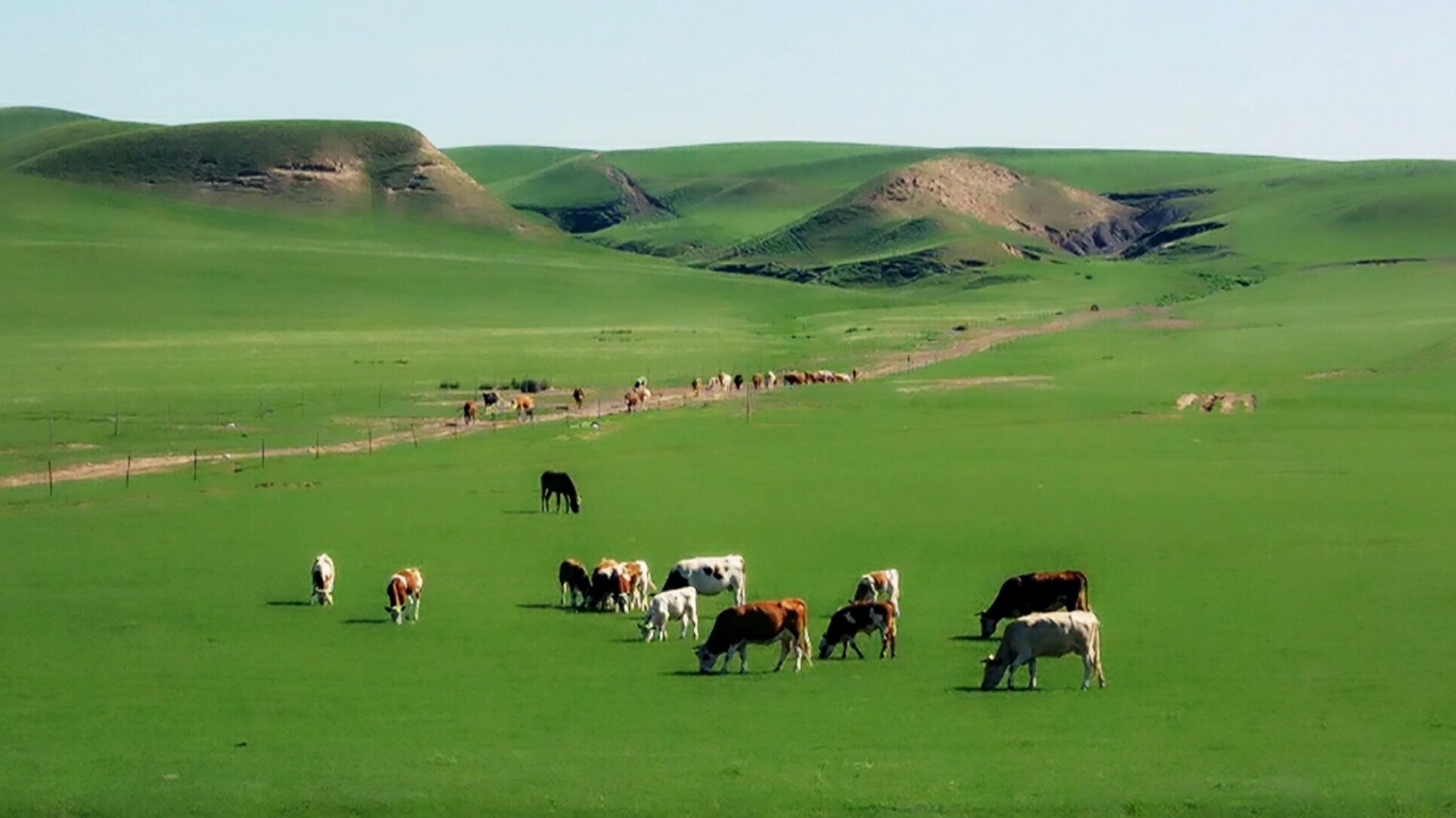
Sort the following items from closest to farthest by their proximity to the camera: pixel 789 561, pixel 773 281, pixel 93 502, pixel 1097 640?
1. pixel 1097 640
2. pixel 789 561
3. pixel 93 502
4. pixel 773 281

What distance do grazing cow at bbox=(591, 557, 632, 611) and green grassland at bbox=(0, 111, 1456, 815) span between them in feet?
2.57

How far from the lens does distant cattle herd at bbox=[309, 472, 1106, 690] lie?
20.4 meters

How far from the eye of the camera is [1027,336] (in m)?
92.1

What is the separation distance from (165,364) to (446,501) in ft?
138

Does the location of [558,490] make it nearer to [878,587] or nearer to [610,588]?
[610,588]

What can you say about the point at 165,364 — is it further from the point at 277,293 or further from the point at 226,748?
the point at 226,748

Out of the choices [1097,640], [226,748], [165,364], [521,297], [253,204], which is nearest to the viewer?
[226,748]

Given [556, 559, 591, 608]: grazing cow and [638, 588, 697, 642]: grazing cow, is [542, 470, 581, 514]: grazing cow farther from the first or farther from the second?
[638, 588, 697, 642]: grazing cow

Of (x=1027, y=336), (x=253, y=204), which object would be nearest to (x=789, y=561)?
(x=1027, y=336)

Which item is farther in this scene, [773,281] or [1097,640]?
[773,281]

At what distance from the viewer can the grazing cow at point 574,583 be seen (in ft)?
86.5

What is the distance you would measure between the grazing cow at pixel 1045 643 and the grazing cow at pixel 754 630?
2430 mm

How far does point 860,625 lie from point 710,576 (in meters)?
4.07

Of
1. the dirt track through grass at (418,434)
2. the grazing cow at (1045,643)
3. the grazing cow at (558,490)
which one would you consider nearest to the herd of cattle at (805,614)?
the grazing cow at (1045,643)
